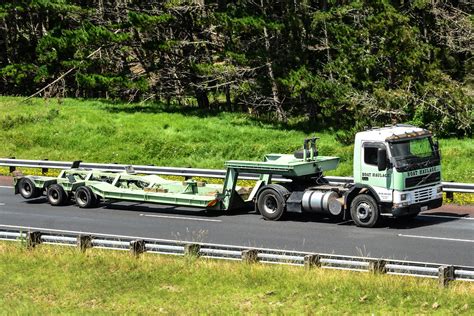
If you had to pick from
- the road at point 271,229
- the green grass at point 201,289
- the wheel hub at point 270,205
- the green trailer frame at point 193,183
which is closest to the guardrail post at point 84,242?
the green grass at point 201,289

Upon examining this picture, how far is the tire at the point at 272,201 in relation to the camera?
22.1 m

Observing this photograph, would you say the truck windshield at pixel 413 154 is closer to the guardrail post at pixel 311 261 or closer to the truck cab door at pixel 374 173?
the truck cab door at pixel 374 173

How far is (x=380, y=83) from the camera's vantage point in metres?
33.8

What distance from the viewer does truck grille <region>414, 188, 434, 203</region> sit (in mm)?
20891

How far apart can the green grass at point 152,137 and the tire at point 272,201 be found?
7.92 meters

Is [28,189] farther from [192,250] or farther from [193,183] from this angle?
[192,250]

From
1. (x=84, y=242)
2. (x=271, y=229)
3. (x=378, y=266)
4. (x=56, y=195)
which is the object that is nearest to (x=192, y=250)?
(x=84, y=242)

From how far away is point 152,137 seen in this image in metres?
36.1

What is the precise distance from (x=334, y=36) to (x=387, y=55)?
365cm

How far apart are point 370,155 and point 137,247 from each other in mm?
6522

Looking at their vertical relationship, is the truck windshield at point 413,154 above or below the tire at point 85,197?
above

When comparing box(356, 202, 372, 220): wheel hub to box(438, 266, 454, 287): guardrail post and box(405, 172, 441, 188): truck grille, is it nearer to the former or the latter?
box(405, 172, 441, 188): truck grille

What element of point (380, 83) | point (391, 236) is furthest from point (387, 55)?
point (391, 236)

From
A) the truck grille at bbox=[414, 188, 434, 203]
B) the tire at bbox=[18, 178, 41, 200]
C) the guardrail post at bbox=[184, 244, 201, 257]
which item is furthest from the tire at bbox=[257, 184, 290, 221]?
the tire at bbox=[18, 178, 41, 200]
